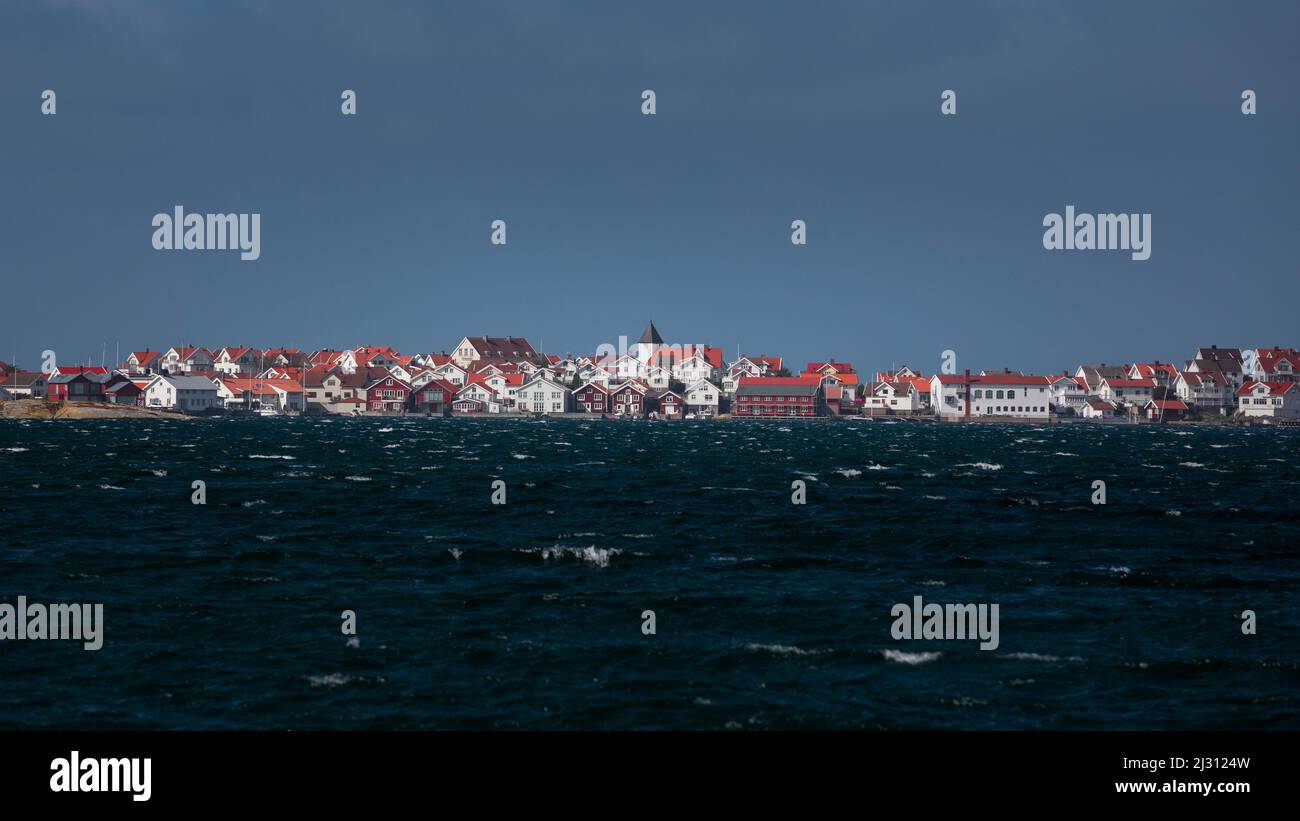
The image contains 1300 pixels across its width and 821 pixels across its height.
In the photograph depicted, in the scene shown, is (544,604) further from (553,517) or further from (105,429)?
(105,429)

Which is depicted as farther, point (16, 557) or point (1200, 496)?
point (1200, 496)

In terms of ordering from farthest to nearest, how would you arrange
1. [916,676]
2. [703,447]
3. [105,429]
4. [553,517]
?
[105,429], [703,447], [553,517], [916,676]

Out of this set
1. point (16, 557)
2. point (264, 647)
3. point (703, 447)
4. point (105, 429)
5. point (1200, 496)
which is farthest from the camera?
point (105, 429)

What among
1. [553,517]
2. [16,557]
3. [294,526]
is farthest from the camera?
[553,517]

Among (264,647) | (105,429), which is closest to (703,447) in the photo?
(105,429)
